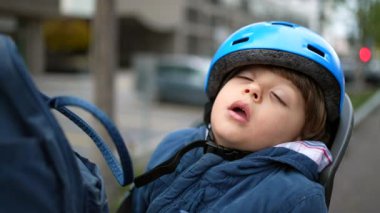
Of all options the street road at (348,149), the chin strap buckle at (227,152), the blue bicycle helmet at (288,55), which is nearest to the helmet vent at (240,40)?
the blue bicycle helmet at (288,55)

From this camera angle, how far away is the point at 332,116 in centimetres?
181

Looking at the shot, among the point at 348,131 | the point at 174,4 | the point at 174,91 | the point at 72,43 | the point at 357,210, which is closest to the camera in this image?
the point at 348,131

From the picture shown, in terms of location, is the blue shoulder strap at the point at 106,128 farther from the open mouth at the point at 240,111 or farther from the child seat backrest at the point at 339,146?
the child seat backrest at the point at 339,146

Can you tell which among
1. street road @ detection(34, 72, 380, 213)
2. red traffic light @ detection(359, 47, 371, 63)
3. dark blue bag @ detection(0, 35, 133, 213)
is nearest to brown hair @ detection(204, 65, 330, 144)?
dark blue bag @ detection(0, 35, 133, 213)

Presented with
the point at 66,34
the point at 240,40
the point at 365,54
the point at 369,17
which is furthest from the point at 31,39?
the point at 240,40

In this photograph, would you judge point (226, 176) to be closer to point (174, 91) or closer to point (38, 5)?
point (174, 91)

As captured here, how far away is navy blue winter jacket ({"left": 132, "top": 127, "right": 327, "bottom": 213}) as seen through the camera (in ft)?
4.91

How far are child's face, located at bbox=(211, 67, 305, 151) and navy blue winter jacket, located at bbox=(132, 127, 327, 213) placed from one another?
57mm

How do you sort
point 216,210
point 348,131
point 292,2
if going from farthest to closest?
point 292,2 < point 348,131 < point 216,210

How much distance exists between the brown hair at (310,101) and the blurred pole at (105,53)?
277cm

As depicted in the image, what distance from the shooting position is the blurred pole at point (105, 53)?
14.4 ft

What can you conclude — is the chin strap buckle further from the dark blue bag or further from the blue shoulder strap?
the dark blue bag

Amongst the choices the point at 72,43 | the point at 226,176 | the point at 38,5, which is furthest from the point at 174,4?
the point at 226,176

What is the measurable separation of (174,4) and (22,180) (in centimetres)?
4493
